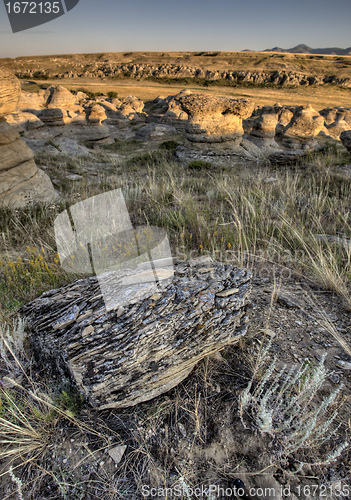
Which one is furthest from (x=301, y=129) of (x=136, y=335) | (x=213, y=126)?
(x=136, y=335)

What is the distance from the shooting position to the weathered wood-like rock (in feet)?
4.02

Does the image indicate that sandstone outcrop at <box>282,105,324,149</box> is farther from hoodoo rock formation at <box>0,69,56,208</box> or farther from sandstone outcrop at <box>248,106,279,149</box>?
hoodoo rock formation at <box>0,69,56,208</box>

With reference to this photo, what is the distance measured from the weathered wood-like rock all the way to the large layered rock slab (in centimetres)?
1043

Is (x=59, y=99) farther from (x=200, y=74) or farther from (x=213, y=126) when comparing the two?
(x=200, y=74)

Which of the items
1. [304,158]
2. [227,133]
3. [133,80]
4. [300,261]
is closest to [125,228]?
[300,261]

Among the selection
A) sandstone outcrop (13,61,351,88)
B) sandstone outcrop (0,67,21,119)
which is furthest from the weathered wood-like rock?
sandstone outcrop (13,61,351,88)

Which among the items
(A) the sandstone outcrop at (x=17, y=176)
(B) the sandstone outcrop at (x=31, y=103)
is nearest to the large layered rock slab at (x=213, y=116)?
(A) the sandstone outcrop at (x=17, y=176)

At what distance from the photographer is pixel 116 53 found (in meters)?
88.6

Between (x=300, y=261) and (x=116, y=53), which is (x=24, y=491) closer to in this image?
(x=300, y=261)

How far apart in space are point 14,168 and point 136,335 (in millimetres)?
5577

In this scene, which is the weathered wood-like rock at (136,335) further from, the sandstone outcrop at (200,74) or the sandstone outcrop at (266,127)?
the sandstone outcrop at (200,74)

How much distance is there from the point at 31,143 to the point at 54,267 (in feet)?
43.7

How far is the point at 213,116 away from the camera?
10281 mm

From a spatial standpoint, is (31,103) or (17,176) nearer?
(17,176)
